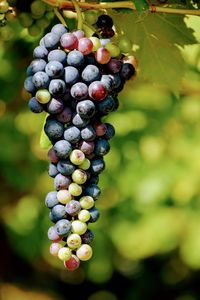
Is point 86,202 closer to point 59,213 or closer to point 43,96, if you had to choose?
point 59,213

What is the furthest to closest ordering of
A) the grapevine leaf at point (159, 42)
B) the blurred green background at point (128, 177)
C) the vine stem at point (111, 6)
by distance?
the blurred green background at point (128, 177) < the grapevine leaf at point (159, 42) < the vine stem at point (111, 6)

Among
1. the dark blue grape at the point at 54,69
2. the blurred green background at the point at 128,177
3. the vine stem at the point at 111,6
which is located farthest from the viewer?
the blurred green background at the point at 128,177

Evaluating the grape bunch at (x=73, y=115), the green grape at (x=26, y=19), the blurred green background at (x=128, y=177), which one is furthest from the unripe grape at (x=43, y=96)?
the blurred green background at (x=128, y=177)

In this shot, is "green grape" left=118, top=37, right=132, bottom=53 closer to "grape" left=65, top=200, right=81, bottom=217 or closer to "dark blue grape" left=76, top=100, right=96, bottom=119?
"dark blue grape" left=76, top=100, right=96, bottom=119

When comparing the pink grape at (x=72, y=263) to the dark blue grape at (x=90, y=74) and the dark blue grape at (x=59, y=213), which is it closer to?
the dark blue grape at (x=59, y=213)

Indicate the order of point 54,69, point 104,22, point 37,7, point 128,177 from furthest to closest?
point 128,177, point 37,7, point 104,22, point 54,69

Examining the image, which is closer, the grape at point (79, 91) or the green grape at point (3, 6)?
the grape at point (79, 91)

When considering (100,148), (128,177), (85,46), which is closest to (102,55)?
(85,46)

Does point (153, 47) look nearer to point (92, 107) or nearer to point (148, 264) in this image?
point (92, 107)
